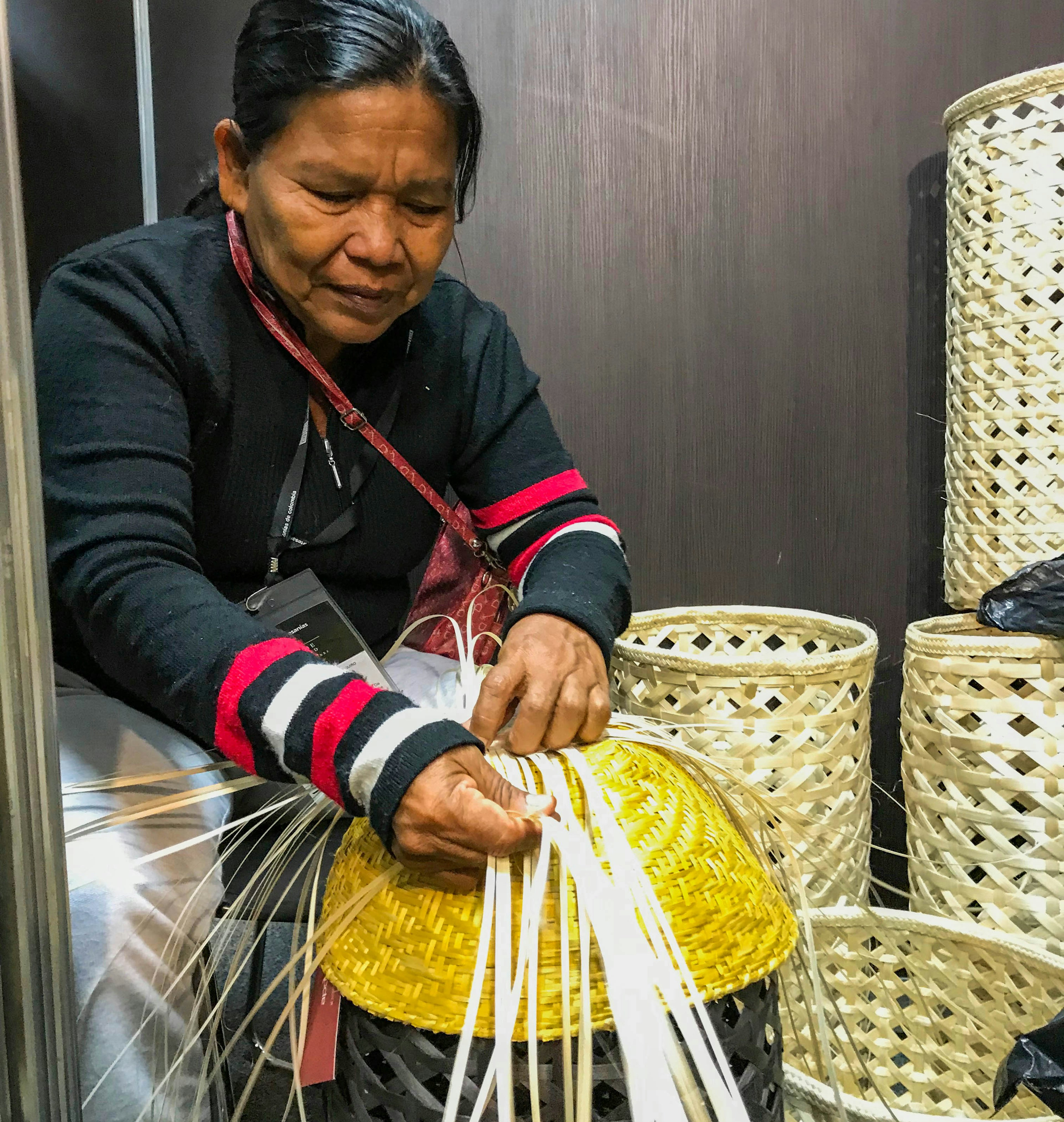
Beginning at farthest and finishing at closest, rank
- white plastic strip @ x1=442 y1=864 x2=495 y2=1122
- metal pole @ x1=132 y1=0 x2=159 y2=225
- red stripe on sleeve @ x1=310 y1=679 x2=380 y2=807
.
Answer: metal pole @ x1=132 y1=0 x2=159 y2=225, red stripe on sleeve @ x1=310 y1=679 x2=380 y2=807, white plastic strip @ x1=442 y1=864 x2=495 y2=1122

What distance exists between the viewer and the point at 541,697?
30.0 inches

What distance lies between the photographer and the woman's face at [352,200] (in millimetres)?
872

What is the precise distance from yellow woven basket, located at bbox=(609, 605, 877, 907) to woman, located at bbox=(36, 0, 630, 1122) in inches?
8.2

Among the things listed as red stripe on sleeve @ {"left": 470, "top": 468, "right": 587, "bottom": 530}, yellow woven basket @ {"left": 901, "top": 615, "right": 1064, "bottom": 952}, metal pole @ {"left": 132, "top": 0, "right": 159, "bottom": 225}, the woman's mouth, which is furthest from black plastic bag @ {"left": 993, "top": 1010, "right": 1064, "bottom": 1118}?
metal pole @ {"left": 132, "top": 0, "right": 159, "bottom": 225}

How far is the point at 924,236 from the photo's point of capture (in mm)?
1495

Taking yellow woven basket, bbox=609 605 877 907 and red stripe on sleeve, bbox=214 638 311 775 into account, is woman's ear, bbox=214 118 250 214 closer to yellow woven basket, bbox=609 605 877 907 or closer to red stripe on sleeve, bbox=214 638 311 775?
red stripe on sleeve, bbox=214 638 311 775

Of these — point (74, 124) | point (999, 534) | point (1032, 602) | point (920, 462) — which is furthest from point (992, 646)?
point (74, 124)

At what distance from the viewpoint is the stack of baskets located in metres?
1.18

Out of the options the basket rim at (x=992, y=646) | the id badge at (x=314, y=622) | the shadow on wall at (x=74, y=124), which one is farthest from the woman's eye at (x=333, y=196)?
the basket rim at (x=992, y=646)

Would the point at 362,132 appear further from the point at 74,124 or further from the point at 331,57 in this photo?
the point at 74,124

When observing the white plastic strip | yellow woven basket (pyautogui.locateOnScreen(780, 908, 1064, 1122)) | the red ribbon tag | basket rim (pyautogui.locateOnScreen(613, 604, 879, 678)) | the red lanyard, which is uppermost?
the red lanyard

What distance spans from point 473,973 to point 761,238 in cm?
121

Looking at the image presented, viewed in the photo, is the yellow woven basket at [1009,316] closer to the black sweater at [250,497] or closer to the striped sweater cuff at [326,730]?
the black sweater at [250,497]

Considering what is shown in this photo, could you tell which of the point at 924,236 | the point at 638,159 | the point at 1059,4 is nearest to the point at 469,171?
the point at 638,159
